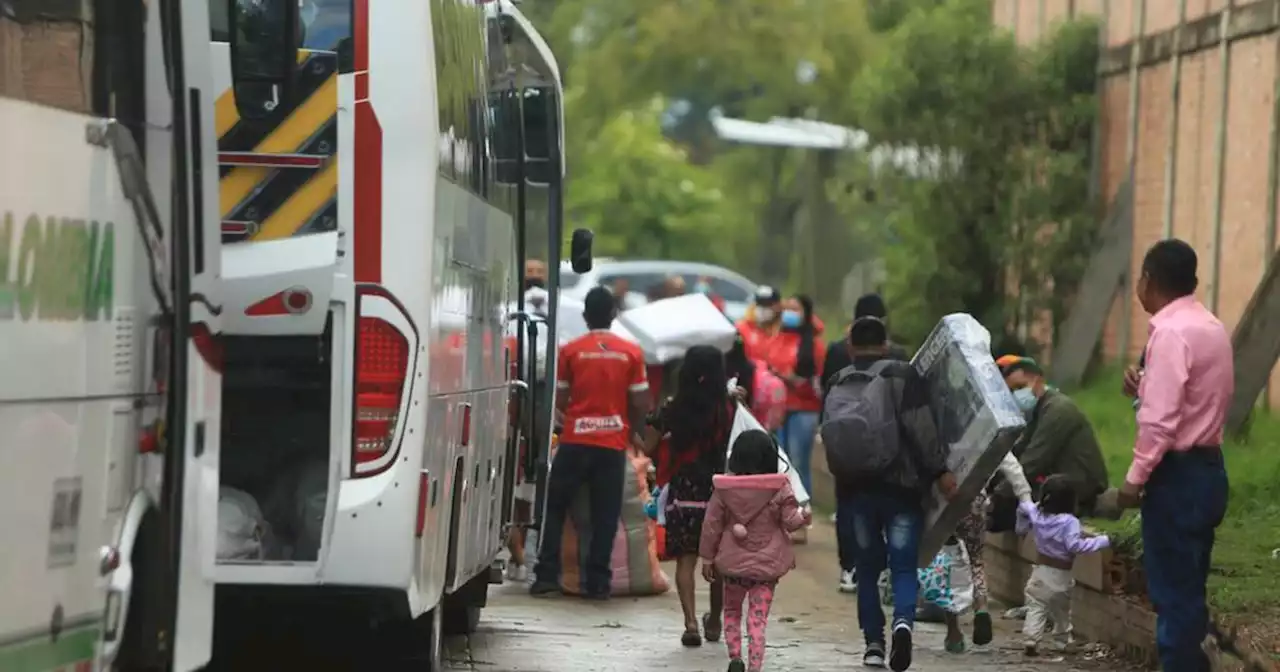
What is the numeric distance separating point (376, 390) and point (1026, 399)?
20.4ft

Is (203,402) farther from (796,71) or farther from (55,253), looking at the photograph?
(796,71)

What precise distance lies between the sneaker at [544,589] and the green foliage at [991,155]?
24.8 ft

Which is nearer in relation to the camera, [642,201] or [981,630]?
[981,630]

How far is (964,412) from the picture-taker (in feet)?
37.0

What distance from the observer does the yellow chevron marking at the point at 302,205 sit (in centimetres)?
838

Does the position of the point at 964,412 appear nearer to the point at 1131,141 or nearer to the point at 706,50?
the point at 1131,141

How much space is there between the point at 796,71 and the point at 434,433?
30.9m

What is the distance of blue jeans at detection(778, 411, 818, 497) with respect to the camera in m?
18.4

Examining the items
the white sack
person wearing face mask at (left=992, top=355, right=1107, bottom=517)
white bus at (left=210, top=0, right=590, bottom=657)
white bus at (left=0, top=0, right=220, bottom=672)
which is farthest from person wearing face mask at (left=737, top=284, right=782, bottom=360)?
white bus at (left=0, top=0, right=220, bottom=672)

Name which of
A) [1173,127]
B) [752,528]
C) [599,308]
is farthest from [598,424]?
[1173,127]

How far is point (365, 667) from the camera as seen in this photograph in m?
10.6

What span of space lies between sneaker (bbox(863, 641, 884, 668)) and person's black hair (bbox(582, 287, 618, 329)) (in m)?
3.36

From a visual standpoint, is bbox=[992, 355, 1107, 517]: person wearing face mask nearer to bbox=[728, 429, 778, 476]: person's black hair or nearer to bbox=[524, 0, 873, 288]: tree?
bbox=[728, 429, 778, 476]: person's black hair

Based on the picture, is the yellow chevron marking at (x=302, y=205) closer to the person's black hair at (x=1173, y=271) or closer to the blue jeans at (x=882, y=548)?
the person's black hair at (x=1173, y=271)
